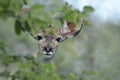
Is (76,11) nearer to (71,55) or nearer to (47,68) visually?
(47,68)

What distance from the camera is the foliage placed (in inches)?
75.9

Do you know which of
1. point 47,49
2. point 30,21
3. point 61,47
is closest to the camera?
point 30,21

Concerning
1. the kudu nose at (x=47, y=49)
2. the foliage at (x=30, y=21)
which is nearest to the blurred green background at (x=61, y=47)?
the foliage at (x=30, y=21)

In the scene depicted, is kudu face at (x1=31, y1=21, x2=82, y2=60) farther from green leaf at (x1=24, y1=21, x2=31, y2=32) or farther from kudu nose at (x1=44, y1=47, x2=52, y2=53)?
green leaf at (x1=24, y1=21, x2=31, y2=32)

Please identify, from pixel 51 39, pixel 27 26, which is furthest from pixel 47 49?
pixel 27 26

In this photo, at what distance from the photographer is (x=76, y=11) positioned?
2020mm

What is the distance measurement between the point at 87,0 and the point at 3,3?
1145 millimetres

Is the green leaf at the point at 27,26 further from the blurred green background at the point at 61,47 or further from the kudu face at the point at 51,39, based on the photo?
the kudu face at the point at 51,39

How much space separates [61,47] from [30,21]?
1594 millimetres

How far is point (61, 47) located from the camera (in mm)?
3535

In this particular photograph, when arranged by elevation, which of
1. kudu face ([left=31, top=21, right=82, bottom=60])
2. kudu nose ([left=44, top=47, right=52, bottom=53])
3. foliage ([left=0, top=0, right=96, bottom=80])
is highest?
kudu face ([left=31, top=21, right=82, bottom=60])

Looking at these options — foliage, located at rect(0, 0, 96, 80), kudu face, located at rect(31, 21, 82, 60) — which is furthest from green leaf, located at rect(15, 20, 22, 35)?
kudu face, located at rect(31, 21, 82, 60)

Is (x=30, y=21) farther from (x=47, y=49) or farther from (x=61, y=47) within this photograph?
(x=61, y=47)

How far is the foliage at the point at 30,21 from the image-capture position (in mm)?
1927
